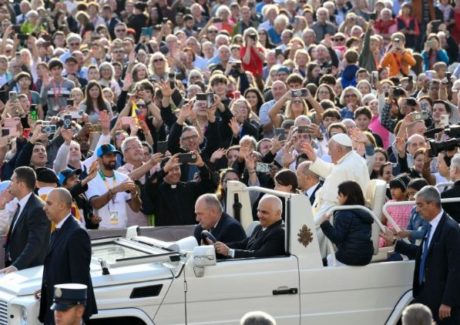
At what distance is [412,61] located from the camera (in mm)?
23594

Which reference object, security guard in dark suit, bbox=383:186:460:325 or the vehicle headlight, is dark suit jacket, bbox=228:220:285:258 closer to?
security guard in dark suit, bbox=383:186:460:325

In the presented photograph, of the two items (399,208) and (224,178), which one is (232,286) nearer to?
(399,208)

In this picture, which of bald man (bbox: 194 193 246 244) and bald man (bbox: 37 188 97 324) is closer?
bald man (bbox: 37 188 97 324)

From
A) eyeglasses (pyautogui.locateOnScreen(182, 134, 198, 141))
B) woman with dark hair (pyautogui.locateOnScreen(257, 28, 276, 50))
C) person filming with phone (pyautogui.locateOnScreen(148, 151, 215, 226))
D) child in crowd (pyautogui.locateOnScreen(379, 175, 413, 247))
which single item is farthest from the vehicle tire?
woman with dark hair (pyautogui.locateOnScreen(257, 28, 276, 50))

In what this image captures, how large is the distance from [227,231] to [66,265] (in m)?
1.97

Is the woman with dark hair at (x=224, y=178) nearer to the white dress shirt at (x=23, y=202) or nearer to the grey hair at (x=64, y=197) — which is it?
the white dress shirt at (x=23, y=202)

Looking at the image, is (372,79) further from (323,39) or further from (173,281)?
(173,281)

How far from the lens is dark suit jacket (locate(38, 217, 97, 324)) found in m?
11.4

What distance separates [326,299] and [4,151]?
6187mm

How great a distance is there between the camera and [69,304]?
970 centimetres

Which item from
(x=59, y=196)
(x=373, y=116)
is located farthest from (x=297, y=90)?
(x=59, y=196)

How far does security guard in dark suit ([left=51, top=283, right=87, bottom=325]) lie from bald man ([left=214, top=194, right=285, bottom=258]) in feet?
8.81

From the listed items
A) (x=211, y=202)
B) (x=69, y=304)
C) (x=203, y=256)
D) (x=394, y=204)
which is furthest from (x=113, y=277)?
(x=394, y=204)

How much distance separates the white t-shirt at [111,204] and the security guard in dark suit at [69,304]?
5675mm
